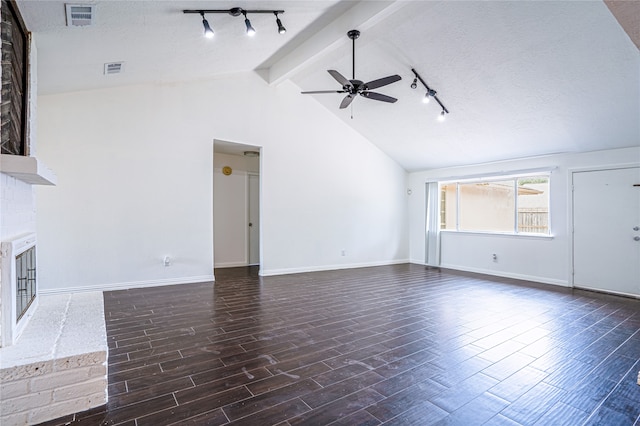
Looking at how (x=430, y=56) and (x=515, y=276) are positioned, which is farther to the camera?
(x=515, y=276)

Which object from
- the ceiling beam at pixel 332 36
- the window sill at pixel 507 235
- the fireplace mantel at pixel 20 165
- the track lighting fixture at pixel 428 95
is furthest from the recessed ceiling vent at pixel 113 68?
the window sill at pixel 507 235

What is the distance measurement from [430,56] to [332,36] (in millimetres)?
1322

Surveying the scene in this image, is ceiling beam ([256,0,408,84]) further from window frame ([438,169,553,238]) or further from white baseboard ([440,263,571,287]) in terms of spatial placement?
white baseboard ([440,263,571,287])

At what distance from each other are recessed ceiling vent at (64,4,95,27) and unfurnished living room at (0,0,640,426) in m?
0.05

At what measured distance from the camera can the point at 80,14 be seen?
2.40 metres

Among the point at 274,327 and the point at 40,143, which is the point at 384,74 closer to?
the point at 274,327

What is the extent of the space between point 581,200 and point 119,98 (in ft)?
24.0

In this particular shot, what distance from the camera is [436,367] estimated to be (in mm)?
2439

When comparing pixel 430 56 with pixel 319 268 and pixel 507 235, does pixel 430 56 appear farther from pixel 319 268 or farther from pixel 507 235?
pixel 319 268

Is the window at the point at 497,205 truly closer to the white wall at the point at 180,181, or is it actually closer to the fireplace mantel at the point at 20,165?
the white wall at the point at 180,181

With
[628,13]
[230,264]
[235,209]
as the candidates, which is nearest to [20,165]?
[628,13]

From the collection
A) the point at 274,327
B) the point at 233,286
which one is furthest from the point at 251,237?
the point at 274,327

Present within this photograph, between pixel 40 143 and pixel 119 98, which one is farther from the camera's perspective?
pixel 119 98

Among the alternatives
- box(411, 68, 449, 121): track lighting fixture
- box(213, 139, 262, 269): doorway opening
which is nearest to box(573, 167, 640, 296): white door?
box(411, 68, 449, 121): track lighting fixture
